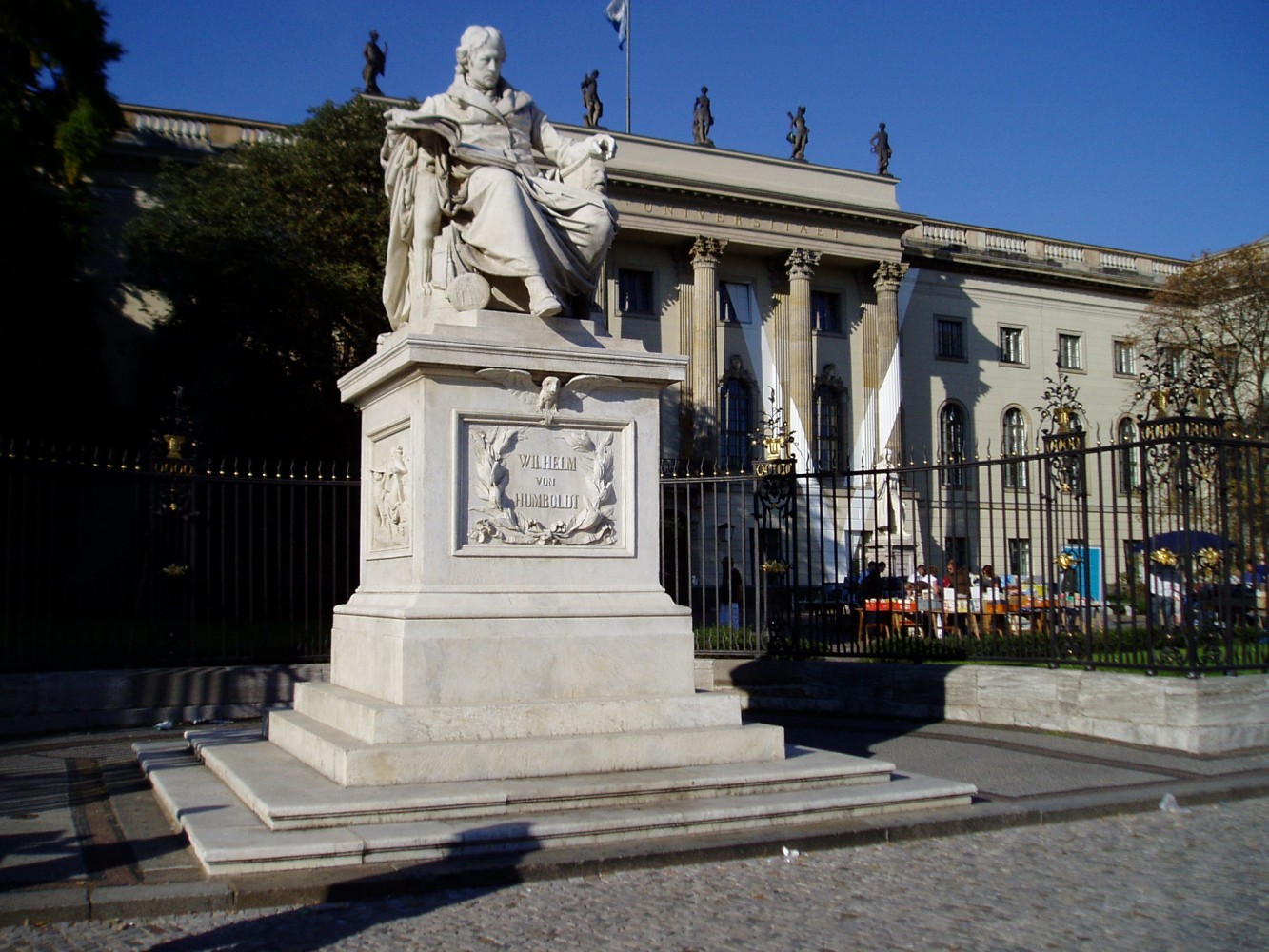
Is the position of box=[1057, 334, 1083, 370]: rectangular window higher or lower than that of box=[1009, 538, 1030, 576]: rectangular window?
higher

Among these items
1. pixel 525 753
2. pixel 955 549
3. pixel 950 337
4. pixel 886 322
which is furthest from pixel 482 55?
pixel 950 337

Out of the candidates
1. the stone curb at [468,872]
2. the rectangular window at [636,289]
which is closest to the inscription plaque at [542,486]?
the stone curb at [468,872]

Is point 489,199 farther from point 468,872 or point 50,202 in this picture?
point 50,202

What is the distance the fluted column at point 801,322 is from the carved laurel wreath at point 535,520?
123ft

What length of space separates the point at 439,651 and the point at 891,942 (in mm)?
2682

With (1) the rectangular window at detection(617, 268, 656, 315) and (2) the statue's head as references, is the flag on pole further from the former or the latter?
(2) the statue's head

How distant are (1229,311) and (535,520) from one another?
107 feet

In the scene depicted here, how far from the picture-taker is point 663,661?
671 centimetres

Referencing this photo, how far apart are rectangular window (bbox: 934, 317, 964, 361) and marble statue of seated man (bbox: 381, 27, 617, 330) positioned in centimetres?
4374

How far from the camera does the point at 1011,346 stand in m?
50.8

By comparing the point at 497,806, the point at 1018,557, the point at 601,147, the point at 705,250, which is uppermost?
the point at 705,250

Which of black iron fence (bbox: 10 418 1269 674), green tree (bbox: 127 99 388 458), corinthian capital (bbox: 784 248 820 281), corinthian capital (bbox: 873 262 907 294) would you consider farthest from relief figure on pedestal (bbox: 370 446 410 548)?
corinthian capital (bbox: 873 262 907 294)

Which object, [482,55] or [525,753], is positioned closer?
[525,753]

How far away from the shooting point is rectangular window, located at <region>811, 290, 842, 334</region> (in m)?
46.6
